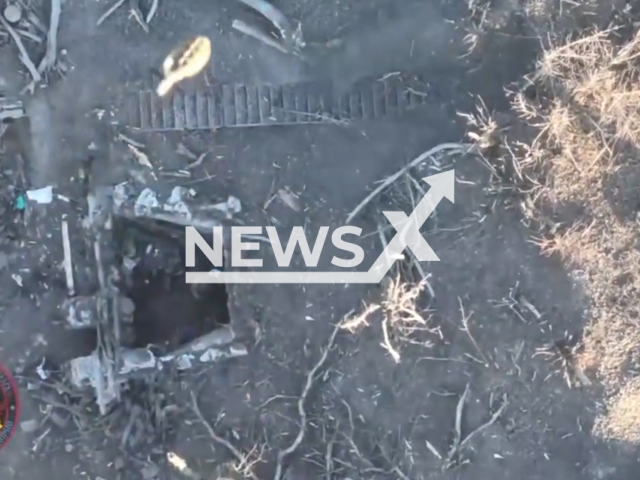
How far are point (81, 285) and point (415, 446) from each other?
1719mm

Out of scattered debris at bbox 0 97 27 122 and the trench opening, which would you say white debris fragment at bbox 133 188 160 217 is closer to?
the trench opening

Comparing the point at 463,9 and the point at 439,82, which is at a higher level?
the point at 463,9

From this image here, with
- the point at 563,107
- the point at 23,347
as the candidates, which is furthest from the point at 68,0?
the point at 563,107

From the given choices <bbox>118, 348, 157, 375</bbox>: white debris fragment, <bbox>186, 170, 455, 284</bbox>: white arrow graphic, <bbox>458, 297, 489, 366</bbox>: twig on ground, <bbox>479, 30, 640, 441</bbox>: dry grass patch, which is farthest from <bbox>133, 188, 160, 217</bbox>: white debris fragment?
<bbox>479, 30, 640, 441</bbox>: dry grass patch

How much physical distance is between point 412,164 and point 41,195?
172cm

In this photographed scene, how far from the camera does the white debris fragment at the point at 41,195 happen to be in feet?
12.1

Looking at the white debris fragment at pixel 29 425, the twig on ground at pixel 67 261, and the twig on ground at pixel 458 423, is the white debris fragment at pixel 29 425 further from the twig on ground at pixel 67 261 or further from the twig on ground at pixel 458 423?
the twig on ground at pixel 458 423

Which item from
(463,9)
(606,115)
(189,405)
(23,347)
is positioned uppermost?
(463,9)

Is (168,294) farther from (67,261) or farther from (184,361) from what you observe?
(67,261)

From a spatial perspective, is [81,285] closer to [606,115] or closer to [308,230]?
[308,230]

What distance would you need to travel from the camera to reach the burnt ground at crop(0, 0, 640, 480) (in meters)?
3.68

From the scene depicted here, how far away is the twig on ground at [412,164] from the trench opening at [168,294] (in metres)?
0.77

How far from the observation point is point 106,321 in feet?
11.5

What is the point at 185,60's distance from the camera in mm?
3678
